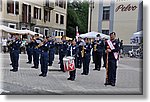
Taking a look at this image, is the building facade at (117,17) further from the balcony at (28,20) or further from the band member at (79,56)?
the balcony at (28,20)

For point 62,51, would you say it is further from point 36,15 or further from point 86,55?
point 36,15

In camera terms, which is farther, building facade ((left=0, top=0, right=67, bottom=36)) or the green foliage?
the green foliage

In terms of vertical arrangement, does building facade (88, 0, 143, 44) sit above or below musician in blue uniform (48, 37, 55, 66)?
above

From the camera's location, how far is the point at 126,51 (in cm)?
313

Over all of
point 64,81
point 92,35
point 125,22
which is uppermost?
point 125,22

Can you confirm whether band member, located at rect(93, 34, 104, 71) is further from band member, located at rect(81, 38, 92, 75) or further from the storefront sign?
the storefront sign

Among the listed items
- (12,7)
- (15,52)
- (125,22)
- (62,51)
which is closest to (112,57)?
(125,22)

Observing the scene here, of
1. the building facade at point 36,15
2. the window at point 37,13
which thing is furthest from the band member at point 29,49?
the window at point 37,13

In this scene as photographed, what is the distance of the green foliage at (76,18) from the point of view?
3162mm

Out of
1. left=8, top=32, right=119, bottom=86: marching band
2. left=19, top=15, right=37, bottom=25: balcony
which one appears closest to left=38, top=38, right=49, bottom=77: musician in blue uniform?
left=8, top=32, right=119, bottom=86: marching band

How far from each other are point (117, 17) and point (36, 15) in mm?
852

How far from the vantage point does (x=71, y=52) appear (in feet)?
10.3

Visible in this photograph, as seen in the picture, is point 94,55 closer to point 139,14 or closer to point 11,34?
point 139,14

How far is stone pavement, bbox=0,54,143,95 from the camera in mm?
3053
